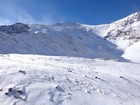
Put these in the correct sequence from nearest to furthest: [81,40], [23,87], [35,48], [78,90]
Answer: [23,87], [78,90], [35,48], [81,40]

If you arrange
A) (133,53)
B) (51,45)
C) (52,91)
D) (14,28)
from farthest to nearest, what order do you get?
(133,53) < (14,28) < (51,45) < (52,91)

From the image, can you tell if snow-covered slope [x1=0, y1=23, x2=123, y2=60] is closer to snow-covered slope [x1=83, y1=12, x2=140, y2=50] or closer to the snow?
the snow

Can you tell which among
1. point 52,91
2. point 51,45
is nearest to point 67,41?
point 51,45

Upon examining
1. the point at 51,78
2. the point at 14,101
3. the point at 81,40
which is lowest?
the point at 14,101

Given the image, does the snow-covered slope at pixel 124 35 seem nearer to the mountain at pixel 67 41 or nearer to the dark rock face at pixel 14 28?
the mountain at pixel 67 41

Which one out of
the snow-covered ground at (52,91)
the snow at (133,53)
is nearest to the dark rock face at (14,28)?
the snow at (133,53)

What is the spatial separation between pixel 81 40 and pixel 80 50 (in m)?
28.8

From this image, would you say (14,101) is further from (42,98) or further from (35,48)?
(35,48)

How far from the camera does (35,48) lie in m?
112

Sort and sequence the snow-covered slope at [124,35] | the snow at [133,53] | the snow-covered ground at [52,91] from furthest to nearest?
1. the snow-covered slope at [124,35]
2. the snow at [133,53]
3. the snow-covered ground at [52,91]

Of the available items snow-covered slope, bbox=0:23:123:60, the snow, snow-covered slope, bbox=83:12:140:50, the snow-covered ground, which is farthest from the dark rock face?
the snow-covered ground

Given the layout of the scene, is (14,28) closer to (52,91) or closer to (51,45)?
(51,45)

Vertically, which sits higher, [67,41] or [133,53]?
[67,41]

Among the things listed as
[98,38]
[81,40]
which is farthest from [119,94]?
[98,38]
